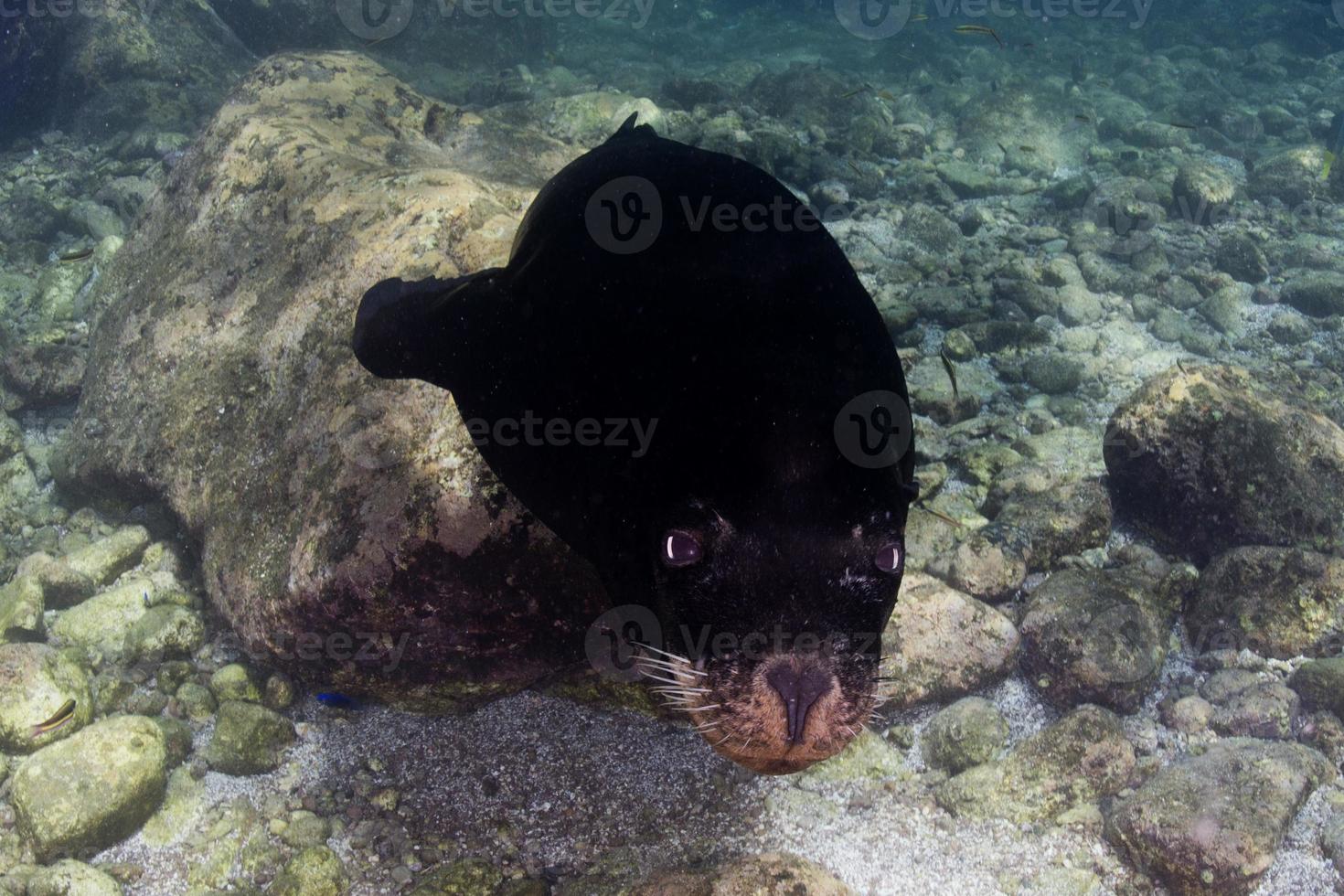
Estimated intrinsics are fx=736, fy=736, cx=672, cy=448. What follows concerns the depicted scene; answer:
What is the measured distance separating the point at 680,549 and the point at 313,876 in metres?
2.66

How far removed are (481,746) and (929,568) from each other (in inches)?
116

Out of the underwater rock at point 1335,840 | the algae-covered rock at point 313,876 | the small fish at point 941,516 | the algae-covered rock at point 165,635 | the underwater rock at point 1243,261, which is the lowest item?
the algae-covered rock at point 313,876

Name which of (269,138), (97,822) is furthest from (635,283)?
(269,138)

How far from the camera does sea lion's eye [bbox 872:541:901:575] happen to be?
1882 mm

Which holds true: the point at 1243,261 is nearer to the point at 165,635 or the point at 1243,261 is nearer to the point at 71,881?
the point at 165,635

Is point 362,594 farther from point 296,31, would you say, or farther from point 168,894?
point 296,31

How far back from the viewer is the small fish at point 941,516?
507cm

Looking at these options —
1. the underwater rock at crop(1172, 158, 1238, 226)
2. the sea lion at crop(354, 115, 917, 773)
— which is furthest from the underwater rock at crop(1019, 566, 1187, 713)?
the underwater rock at crop(1172, 158, 1238, 226)

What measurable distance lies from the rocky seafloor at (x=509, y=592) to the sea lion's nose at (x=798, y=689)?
1575 mm

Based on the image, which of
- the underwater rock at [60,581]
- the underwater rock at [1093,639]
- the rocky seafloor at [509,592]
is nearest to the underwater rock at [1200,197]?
the rocky seafloor at [509,592]

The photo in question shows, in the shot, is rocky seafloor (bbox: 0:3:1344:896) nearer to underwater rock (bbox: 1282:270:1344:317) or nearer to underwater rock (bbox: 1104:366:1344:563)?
underwater rock (bbox: 1104:366:1344:563)

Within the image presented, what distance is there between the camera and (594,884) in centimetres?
309

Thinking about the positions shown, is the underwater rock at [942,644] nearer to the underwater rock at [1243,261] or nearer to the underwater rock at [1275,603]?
the underwater rock at [1275,603]

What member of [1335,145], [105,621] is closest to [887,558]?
[105,621]
